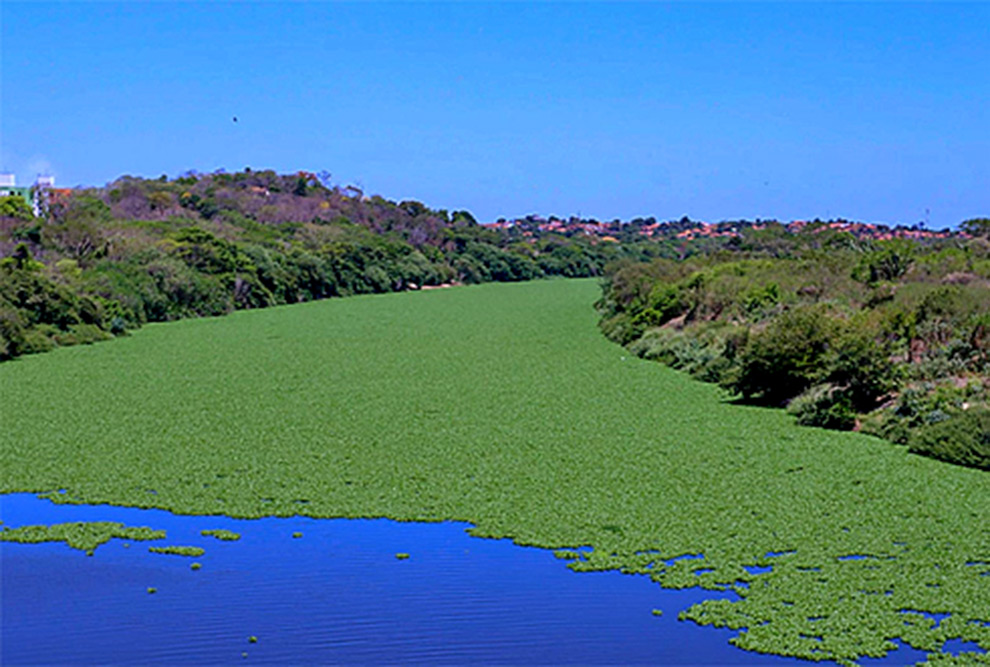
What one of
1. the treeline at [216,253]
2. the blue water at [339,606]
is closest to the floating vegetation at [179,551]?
the blue water at [339,606]

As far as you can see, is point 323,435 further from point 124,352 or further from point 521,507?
point 124,352

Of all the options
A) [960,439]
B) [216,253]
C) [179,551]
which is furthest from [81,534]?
[216,253]

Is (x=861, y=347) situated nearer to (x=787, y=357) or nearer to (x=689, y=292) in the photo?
(x=787, y=357)

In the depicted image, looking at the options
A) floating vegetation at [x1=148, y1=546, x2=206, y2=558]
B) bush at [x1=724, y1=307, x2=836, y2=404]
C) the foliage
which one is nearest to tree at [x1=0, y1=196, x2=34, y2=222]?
the foliage

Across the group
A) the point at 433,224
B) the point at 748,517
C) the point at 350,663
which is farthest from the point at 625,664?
the point at 433,224

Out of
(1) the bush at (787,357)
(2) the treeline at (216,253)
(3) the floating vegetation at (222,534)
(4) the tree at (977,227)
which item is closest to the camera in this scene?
(3) the floating vegetation at (222,534)

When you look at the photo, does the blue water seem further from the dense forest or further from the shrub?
the shrub

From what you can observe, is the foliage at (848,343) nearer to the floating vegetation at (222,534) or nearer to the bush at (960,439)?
the bush at (960,439)
